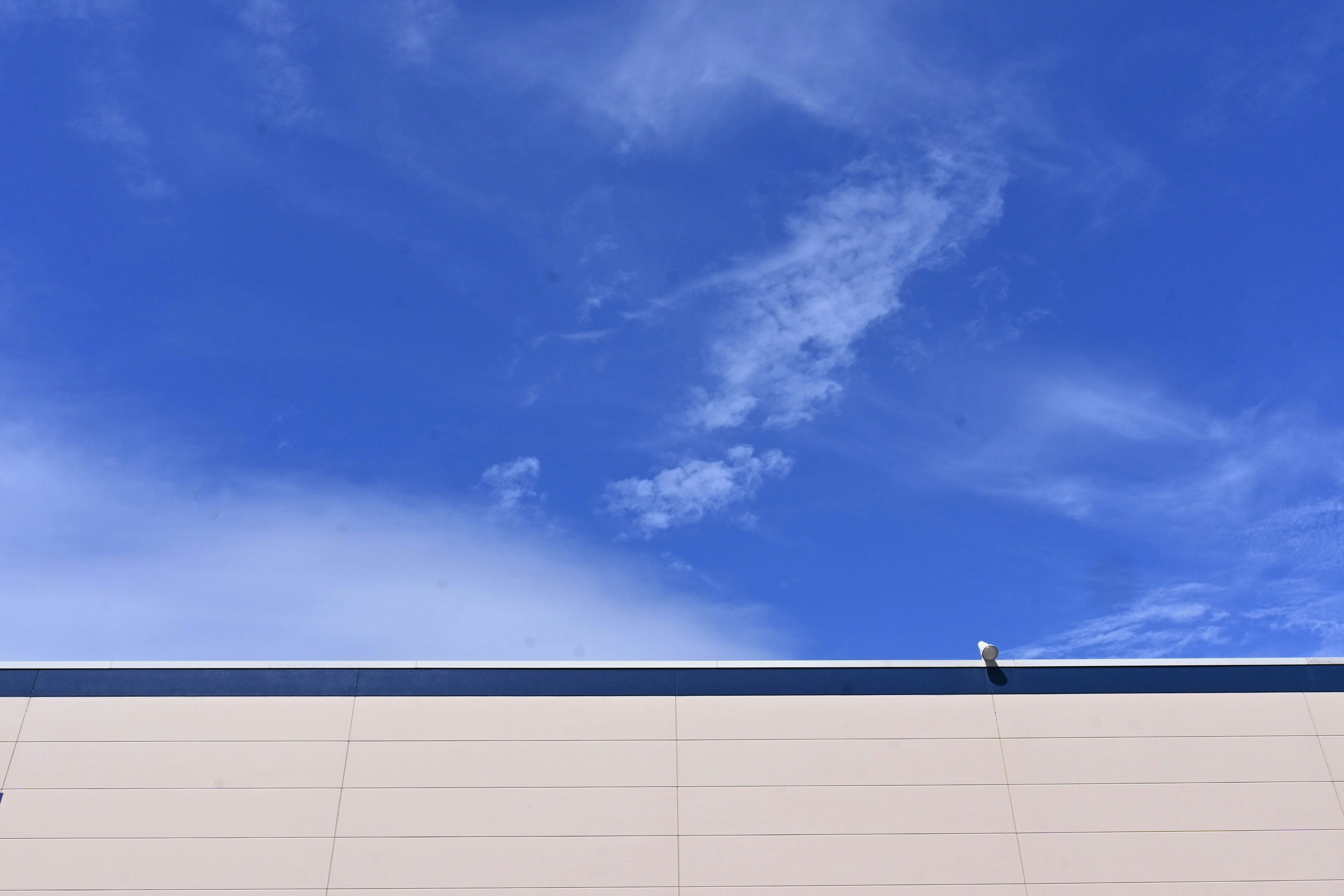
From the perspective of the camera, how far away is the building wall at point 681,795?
14258 mm

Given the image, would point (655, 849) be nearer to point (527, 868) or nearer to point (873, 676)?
point (527, 868)

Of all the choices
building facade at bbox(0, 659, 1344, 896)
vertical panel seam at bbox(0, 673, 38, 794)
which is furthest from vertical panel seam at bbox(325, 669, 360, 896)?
vertical panel seam at bbox(0, 673, 38, 794)

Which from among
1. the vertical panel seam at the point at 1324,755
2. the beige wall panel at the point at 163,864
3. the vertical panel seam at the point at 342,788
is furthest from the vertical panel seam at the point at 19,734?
the vertical panel seam at the point at 1324,755

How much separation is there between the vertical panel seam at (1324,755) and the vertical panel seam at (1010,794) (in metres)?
5.64

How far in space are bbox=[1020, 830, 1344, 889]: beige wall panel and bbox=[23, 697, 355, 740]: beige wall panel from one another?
12.4m

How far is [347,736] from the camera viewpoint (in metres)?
15.2

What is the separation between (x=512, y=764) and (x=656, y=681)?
114 inches

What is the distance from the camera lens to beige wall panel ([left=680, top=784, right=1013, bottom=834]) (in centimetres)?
1465

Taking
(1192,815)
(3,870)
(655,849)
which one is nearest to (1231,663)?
(1192,815)

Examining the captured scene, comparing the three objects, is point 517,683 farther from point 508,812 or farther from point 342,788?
point 342,788

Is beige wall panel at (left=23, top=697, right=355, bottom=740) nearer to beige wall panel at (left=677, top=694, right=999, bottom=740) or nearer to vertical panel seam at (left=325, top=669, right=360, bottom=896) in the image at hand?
vertical panel seam at (left=325, top=669, right=360, bottom=896)

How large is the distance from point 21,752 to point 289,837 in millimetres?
5042

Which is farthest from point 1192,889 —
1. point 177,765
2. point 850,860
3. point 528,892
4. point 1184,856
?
point 177,765

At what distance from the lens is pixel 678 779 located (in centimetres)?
1499
